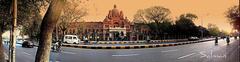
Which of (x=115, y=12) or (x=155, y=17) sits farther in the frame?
(x=115, y=12)

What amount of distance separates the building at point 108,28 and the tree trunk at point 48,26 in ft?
13.7

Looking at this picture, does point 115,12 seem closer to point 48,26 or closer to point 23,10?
point 23,10

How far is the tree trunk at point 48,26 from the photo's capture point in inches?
422

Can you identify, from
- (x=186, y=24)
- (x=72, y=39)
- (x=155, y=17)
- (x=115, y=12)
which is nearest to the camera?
(x=186, y=24)

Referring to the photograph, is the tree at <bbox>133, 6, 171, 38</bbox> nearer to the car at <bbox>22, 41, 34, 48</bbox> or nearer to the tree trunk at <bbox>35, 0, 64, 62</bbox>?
the car at <bbox>22, 41, 34, 48</bbox>

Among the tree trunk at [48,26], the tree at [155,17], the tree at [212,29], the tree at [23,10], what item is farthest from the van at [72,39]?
the tree trunk at [48,26]

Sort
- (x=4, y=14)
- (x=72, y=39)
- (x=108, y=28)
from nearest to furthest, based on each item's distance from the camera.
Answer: (x=4, y=14)
(x=72, y=39)
(x=108, y=28)

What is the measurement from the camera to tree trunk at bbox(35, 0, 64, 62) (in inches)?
422

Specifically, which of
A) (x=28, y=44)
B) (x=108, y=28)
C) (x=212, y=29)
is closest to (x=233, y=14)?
(x=212, y=29)

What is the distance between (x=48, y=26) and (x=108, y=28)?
17.8 ft

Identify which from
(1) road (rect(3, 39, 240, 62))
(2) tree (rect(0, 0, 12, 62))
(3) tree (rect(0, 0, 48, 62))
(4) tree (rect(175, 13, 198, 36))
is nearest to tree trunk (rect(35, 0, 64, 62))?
(3) tree (rect(0, 0, 48, 62))

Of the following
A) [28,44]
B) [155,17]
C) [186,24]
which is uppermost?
[155,17]

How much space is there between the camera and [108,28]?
53.6 ft

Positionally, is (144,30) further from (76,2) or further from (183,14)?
(76,2)
